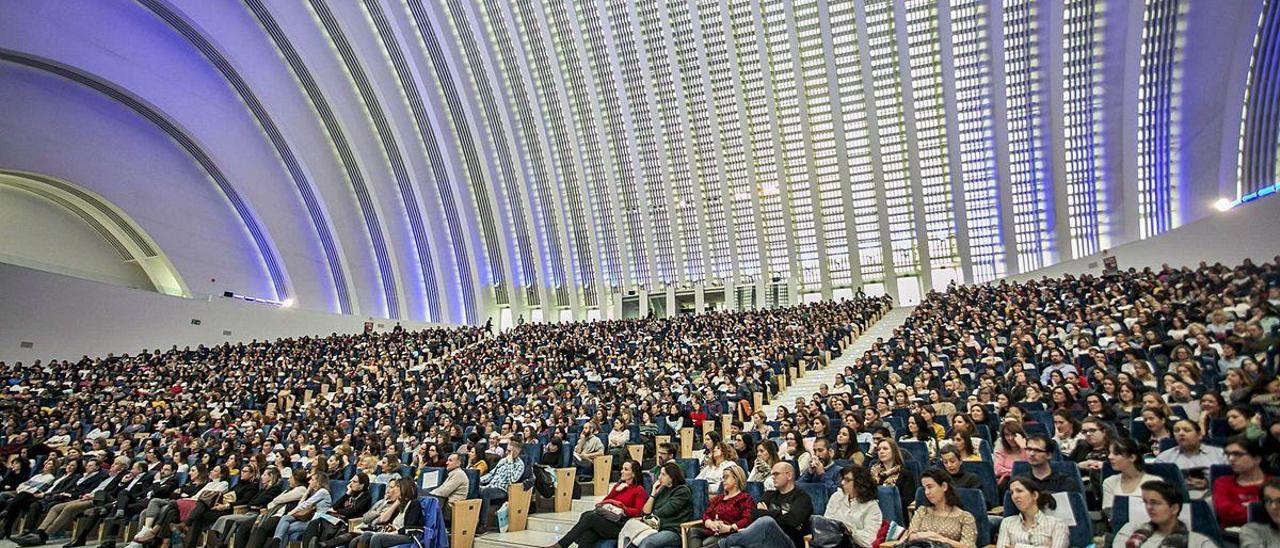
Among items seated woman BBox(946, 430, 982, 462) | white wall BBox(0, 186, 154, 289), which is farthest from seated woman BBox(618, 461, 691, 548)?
white wall BBox(0, 186, 154, 289)

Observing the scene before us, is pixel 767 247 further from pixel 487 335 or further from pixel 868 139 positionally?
pixel 487 335

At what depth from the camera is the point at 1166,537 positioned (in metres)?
2.96

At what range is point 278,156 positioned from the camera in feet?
86.0

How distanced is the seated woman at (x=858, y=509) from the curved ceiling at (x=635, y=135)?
730 inches

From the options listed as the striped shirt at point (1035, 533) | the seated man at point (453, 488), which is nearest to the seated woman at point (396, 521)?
the seated man at point (453, 488)

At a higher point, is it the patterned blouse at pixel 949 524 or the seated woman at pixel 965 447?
the seated woman at pixel 965 447

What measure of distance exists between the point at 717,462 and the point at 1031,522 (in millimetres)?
2697

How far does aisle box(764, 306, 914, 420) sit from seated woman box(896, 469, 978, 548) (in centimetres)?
466

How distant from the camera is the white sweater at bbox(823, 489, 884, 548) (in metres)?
3.99

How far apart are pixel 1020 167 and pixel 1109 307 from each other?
13.4 meters

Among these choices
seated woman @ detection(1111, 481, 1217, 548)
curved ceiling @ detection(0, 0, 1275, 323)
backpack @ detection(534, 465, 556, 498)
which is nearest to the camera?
seated woman @ detection(1111, 481, 1217, 548)

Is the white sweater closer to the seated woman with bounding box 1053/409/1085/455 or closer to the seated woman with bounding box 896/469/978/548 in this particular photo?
the seated woman with bounding box 896/469/978/548

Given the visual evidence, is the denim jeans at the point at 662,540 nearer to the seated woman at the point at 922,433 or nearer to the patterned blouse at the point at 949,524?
the patterned blouse at the point at 949,524

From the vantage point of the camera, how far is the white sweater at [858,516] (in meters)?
3.99
